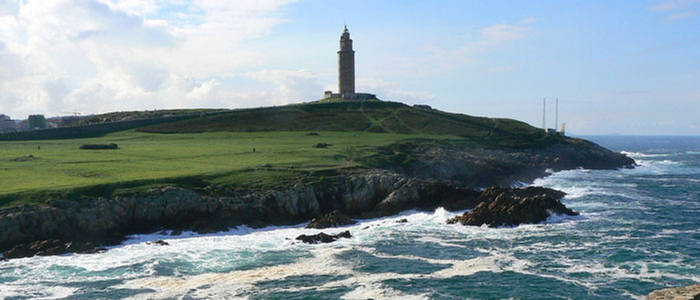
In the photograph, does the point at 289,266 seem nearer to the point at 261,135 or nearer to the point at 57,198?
the point at 57,198

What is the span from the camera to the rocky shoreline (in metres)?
38.2

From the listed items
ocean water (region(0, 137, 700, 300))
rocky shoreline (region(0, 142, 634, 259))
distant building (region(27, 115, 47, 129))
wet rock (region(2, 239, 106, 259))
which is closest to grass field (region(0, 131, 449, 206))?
rocky shoreline (region(0, 142, 634, 259))

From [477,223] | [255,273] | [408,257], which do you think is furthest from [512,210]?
[255,273]

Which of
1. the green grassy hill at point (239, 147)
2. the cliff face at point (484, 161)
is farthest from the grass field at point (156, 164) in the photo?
the cliff face at point (484, 161)

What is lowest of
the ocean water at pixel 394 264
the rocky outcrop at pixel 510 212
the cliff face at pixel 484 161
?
the ocean water at pixel 394 264

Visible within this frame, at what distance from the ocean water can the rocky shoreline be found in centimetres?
169

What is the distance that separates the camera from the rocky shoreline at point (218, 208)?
38156 mm

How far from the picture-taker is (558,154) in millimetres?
109312

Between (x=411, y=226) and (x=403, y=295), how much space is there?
1844 centimetres

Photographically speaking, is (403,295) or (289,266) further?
(289,266)

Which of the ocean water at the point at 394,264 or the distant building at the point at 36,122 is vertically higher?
the distant building at the point at 36,122

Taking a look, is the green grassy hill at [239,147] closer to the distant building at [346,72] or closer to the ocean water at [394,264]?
the ocean water at [394,264]

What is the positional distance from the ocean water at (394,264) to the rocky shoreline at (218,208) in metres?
1.69

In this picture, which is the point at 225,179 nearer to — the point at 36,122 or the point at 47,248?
the point at 47,248
